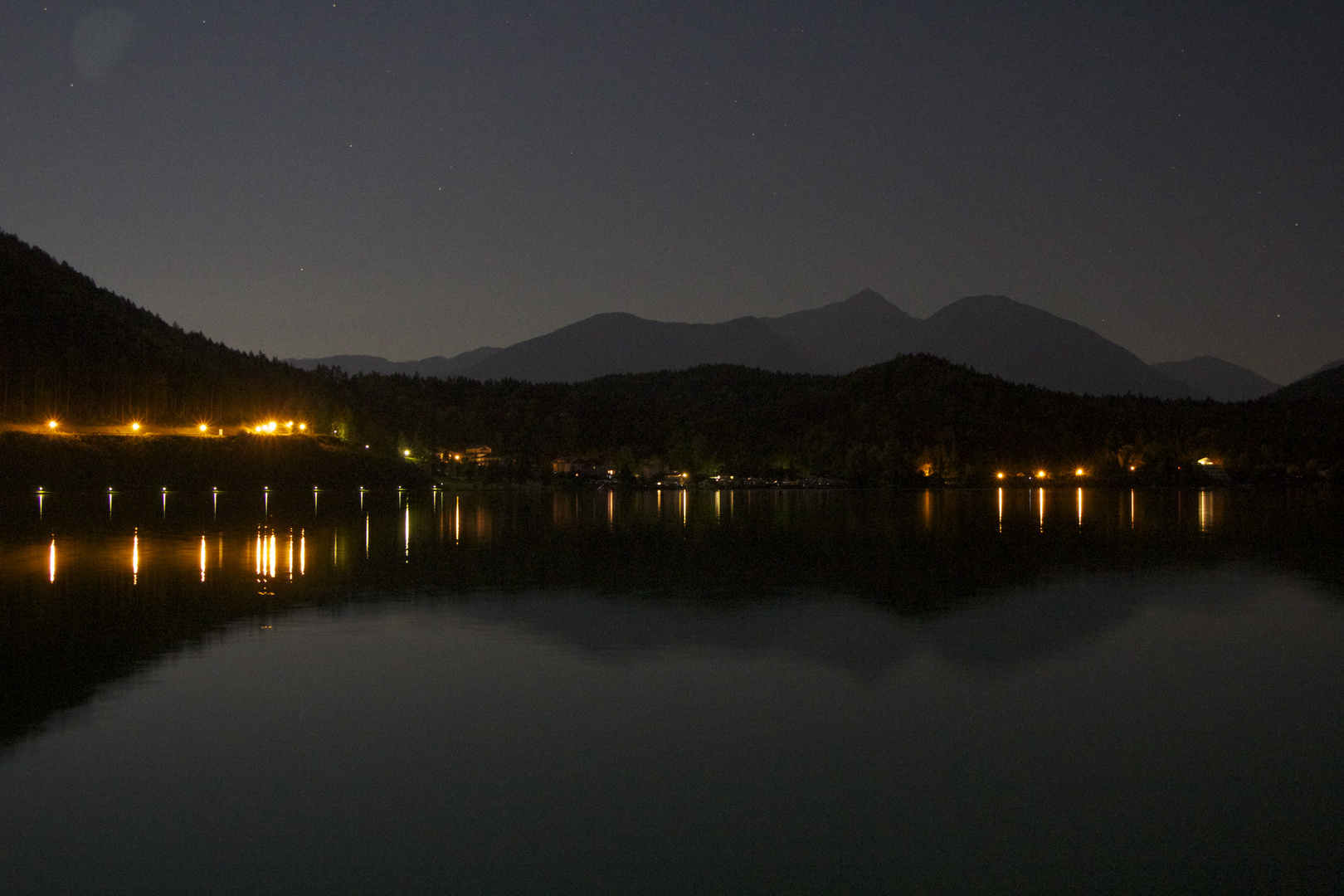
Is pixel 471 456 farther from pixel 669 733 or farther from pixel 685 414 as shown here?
pixel 669 733

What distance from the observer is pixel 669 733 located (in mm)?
9445

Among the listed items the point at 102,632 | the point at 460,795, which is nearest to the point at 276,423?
the point at 102,632

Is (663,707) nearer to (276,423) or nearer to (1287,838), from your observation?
(1287,838)

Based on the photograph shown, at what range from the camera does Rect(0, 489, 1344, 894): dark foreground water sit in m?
6.62

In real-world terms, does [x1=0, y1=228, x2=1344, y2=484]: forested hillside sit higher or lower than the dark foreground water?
higher

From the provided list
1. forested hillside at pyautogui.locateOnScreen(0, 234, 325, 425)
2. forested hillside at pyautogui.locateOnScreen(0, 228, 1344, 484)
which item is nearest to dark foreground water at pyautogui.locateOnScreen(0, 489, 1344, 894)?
forested hillside at pyautogui.locateOnScreen(0, 234, 325, 425)

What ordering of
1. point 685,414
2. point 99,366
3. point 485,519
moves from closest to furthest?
point 485,519 → point 99,366 → point 685,414

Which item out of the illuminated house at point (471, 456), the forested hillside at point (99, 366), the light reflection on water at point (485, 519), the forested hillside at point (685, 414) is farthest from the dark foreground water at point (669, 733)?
the illuminated house at point (471, 456)

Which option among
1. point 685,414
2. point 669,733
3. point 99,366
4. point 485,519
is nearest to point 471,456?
point 685,414

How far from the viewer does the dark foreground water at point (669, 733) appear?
662cm

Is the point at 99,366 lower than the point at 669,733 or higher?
higher

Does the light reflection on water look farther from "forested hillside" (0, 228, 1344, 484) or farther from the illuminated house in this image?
the illuminated house

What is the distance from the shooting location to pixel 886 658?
12.8 meters

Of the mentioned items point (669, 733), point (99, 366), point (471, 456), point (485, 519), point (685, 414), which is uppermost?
point (99, 366)
